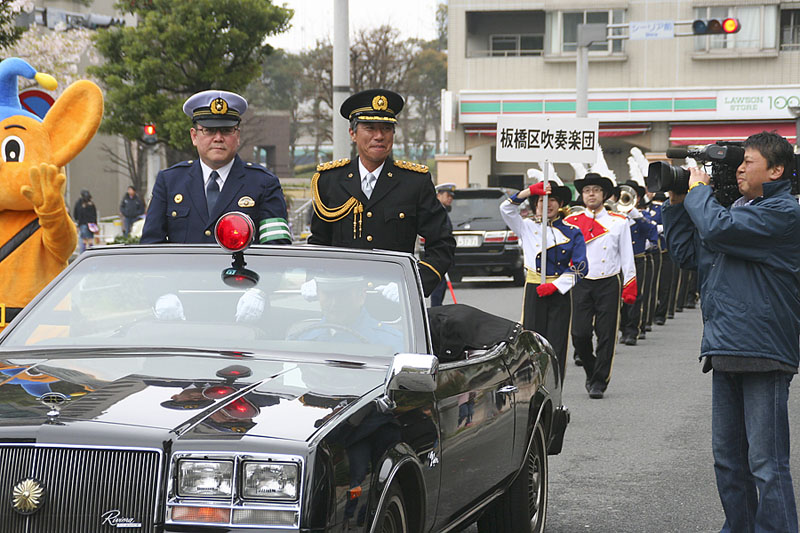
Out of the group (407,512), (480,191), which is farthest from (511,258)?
(407,512)

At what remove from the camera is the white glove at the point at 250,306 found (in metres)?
4.82

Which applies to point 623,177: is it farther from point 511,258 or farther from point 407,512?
point 407,512

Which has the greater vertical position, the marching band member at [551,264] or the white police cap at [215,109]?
the white police cap at [215,109]

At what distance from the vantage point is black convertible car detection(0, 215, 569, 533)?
3.46 m

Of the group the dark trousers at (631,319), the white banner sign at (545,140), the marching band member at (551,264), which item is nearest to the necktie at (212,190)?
the marching band member at (551,264)

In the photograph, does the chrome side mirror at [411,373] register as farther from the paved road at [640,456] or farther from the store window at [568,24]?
the store window at [568,24]

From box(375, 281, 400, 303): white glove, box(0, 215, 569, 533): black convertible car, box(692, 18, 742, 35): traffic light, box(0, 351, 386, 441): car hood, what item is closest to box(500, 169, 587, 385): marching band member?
box(0, 215, 569, 533): black convertible car

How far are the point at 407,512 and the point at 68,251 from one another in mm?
4271

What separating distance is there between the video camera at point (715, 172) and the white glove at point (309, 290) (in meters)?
1.72

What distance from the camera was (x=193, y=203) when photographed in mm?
6719

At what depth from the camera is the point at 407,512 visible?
13.9 ft

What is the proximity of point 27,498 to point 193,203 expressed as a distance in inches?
134

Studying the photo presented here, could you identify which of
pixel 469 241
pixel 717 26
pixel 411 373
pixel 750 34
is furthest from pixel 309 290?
pixel 750 34

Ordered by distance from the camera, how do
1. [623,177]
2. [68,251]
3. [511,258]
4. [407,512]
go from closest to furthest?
[407,512] → [68,251] → [511,258] → [623,177]
